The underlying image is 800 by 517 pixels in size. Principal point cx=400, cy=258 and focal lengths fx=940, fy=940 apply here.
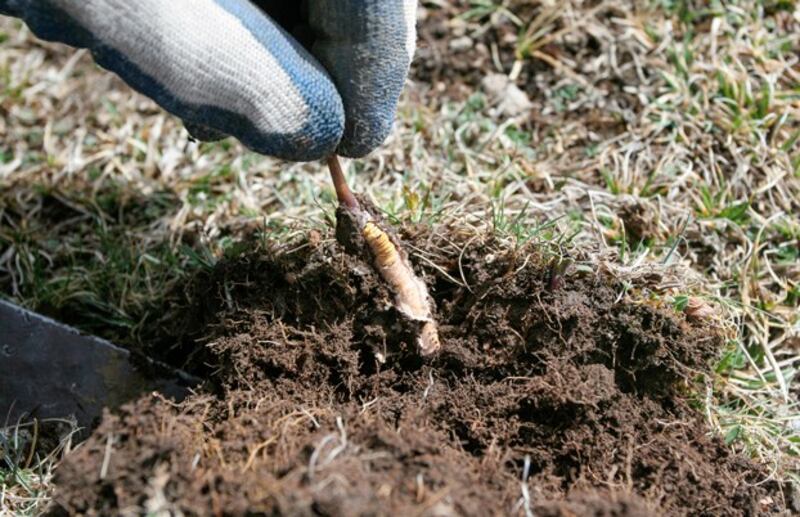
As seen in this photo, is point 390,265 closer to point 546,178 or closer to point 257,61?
point 257,61

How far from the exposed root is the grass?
219mm

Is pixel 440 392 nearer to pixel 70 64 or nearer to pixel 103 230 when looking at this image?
Answer: pixel 103 230

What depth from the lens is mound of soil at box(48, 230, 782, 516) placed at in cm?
146

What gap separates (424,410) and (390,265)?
0.31 metres

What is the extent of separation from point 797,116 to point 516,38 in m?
0.85

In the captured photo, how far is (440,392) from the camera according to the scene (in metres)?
1.82

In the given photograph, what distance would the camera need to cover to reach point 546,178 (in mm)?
2480

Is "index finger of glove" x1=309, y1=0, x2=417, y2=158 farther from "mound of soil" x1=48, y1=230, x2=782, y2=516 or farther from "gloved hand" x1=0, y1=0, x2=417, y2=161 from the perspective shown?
"mound of soil" x1=48, y1=230, x2=782, y2=516

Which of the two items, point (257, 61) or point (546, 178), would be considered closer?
point (257, 61)

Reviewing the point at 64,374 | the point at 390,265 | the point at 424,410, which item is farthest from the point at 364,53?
the point at 64,374

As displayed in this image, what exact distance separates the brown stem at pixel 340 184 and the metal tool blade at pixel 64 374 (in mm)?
545

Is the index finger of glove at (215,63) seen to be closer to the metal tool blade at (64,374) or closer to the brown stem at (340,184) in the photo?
the brown stem at (340,184)

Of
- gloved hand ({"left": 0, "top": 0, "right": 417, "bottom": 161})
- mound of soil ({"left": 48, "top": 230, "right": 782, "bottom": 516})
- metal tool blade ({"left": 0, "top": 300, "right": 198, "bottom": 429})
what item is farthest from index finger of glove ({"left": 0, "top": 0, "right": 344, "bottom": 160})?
metal tool blade ({"left": 0, "top": 300, "right": 198, "bottom": 429})

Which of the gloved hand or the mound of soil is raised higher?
the gloved hand
